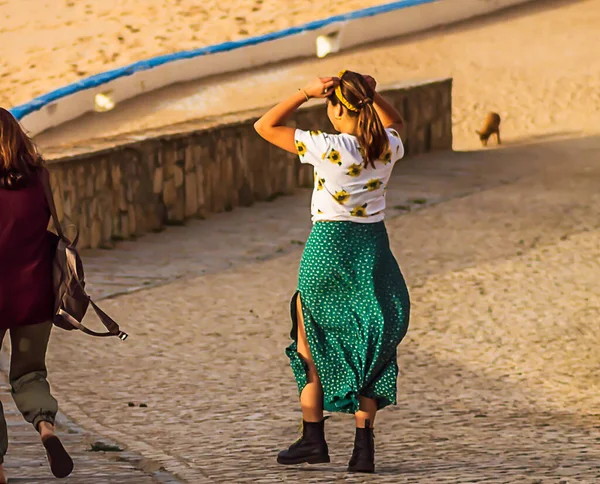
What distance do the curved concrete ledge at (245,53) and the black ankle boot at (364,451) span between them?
567 inches

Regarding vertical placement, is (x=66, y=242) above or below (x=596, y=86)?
above

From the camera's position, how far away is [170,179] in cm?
1277

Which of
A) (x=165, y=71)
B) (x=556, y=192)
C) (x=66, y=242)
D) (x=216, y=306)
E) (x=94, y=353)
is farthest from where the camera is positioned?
(x=165, y=71)

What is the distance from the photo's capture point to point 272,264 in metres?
11.3

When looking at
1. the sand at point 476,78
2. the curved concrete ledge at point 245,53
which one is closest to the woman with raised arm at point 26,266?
the sand at point 476,78

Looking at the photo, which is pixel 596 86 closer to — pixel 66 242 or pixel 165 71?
pixel 165 71

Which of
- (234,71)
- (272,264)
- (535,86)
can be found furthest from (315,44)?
(272,264)

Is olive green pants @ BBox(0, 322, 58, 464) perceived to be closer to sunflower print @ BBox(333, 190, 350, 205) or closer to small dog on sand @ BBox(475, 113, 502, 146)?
sunflower print @ BBox(333, 190, 350, 205)

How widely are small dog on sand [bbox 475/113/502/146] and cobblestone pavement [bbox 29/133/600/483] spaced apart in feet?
8.55

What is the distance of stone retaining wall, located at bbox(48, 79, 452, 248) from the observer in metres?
11.8

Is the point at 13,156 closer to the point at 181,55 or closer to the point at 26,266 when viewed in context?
the point at 26,266

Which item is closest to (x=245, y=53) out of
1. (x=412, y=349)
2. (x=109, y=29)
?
(x=109, y=29)

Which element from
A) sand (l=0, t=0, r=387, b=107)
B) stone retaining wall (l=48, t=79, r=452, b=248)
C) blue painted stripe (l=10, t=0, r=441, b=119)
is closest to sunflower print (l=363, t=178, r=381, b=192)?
stone retaining wall (l=48, t=79, r=452, b=248)

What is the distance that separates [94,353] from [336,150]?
136 inches
